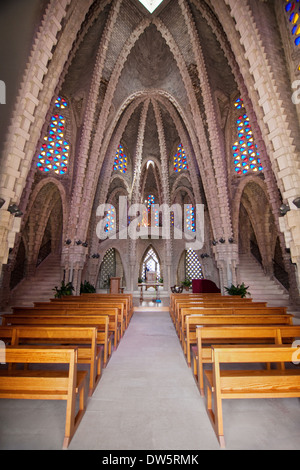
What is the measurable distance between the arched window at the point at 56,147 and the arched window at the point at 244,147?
39.6ft

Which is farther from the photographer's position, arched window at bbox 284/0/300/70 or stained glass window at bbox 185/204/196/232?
stained glass window at bbox 185/204/196/232

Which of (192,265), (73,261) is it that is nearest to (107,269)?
(192,265)

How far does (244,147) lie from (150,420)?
1636cm

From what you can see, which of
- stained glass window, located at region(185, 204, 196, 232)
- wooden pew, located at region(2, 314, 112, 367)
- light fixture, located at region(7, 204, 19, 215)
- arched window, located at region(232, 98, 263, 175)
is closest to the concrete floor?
wooden pew, located at region(2, 314, 112, 367)

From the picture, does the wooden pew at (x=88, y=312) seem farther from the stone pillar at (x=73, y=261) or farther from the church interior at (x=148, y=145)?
the stone pillar at (x=73, y=261)

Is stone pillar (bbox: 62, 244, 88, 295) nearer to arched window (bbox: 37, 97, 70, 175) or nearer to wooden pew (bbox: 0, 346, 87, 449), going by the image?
arched window (bbox: 37, 97, 70, 175)

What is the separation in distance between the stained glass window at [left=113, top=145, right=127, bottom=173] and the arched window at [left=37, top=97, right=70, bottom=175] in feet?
22.0

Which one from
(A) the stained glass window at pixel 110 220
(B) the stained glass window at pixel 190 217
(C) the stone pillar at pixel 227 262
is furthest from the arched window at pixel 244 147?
(A) the stained glass window at pixel 110 220

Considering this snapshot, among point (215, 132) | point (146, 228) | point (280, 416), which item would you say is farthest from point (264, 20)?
point (146, 228)

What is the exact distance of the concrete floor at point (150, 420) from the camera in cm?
203

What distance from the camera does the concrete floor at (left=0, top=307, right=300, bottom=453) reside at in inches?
79.8

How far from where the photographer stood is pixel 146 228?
23.0 m

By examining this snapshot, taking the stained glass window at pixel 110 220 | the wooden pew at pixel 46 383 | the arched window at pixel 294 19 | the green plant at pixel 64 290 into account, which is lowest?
the wooden pew at pixel 46 383

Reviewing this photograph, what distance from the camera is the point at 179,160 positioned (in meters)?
Answer: 22.7
